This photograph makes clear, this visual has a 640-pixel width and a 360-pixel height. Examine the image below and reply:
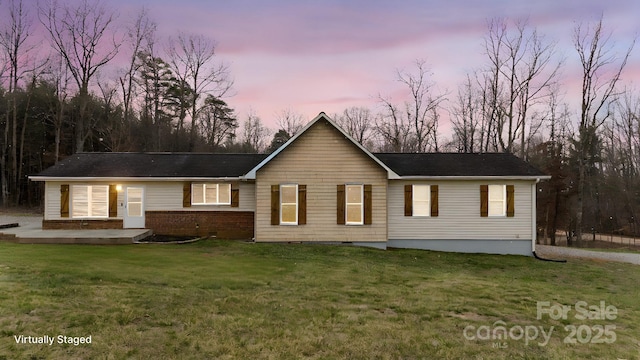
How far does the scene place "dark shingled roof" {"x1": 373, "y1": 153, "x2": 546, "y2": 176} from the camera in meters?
16.9

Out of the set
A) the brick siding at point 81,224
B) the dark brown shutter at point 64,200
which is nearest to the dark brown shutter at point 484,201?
the brick siding at point 81,224

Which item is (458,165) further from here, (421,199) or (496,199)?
(421,199)

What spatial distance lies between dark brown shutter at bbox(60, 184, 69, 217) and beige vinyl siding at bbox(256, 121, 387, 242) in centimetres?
898

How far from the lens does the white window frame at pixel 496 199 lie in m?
16.9

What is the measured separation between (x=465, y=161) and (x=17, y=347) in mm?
17982

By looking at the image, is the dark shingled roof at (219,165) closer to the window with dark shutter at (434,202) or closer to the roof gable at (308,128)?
the window with dark shutter at (434,202)

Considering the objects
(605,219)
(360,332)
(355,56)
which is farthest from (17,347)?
(605,219)

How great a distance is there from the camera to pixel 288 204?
16.0m

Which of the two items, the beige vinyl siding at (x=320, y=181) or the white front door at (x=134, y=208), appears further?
the white front door at (x=134, y=208)

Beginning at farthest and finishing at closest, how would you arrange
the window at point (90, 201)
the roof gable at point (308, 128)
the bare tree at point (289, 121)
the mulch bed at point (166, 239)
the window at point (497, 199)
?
the bare tree at point (289, 121), the window at point (90, 201), the window at point (497, 199), the roof gable at point (308, 128), the mulch bed at point (166, 239)

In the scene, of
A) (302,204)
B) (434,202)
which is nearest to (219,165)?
(302,204)

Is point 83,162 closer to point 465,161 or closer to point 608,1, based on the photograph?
point 465,161

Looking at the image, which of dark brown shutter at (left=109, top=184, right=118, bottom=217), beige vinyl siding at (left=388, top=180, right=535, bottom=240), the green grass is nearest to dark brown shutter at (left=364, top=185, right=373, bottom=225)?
beige vinyl siding at (left=388, top=180, right=535, bottom=240)

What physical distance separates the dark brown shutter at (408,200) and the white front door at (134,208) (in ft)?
40.2
